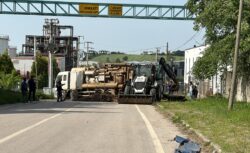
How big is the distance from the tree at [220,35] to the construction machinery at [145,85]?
4081 millimetres

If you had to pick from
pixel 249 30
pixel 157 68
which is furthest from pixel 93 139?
pixel 157 68

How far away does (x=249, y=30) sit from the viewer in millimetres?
34469

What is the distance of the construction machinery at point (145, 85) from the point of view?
4125cm

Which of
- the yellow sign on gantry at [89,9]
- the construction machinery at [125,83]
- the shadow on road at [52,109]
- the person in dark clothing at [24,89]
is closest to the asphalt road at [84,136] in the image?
the shadow on road at [52,109]

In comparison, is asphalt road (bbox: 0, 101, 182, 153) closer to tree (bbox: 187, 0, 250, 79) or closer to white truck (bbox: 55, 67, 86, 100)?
tree (bbox: 187, 0, 250, 79)

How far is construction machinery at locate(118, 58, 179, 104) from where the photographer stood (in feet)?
135

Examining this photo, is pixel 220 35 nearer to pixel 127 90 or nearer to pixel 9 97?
pixel 127 90

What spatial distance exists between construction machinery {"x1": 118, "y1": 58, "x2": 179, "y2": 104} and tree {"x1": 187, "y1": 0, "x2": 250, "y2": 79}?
161 inches

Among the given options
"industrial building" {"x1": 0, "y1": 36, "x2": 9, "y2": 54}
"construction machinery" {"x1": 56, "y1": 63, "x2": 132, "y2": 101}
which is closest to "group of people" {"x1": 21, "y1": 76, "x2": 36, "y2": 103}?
"construction machinery" {"x1": 56, "y1": 63, "x2": 132, "y2": 101}

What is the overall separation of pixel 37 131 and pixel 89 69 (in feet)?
111

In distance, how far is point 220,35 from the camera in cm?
3862

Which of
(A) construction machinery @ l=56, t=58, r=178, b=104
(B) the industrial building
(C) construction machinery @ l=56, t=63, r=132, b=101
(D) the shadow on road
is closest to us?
(D) the shadow on road

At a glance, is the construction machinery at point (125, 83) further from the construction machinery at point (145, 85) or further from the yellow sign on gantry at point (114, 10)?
the yellow sign on gantry at point (114, 10)

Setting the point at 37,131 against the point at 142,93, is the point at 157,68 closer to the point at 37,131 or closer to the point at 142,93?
the point at 142,93
